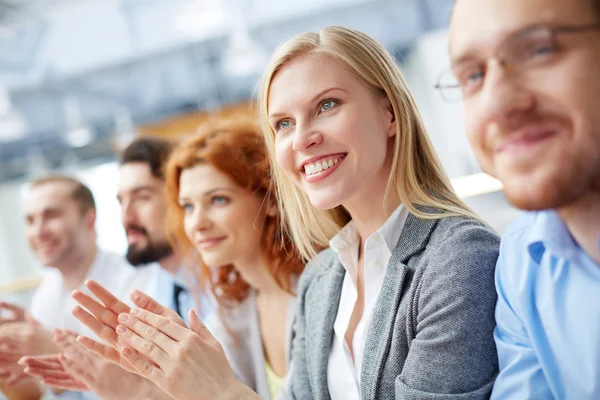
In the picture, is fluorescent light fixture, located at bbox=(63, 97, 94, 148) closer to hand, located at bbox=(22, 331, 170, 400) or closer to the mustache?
the mustache

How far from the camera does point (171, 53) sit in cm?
820

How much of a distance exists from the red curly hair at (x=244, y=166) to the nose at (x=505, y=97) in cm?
91

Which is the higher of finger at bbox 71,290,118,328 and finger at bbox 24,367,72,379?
finger at bbox 71,290,118,328

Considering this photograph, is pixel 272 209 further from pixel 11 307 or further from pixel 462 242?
pixel 11 307

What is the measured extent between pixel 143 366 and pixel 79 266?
1.35 meters

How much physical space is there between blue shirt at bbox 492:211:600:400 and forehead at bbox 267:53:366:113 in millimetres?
456

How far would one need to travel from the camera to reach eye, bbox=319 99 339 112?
4.12 ft

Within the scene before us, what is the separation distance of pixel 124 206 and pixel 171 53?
634 centimetres

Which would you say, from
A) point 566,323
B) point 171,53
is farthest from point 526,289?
point 171,53

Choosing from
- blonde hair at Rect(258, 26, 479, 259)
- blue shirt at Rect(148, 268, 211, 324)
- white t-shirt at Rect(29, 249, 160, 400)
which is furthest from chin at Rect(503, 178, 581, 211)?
white t-shirt at Rect(29, 249, 160, 400)

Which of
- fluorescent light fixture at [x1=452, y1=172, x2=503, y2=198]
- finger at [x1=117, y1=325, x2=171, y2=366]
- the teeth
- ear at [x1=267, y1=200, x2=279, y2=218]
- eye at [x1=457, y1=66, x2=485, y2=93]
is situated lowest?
fluorescent light fixture at [x1=452, y1=172, x2=503, y2=198]

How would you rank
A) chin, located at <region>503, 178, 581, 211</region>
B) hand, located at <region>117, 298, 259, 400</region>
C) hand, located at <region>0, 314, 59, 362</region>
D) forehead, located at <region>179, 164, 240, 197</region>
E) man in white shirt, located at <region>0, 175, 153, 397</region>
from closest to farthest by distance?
chin, located at <region>503, 178, 581, 211</region> → hand, located at <region>117, 298, 259, 400</region> → forehead, located at <region>179, 164, 240, 197</region> → hand, located at <region>0, 314, 59, 362</region> → man in white shirt, located at <region>0, 175, 153, 397</region>

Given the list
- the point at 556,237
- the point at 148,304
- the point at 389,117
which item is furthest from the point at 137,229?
the point at 556,237

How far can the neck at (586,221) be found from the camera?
792mm
